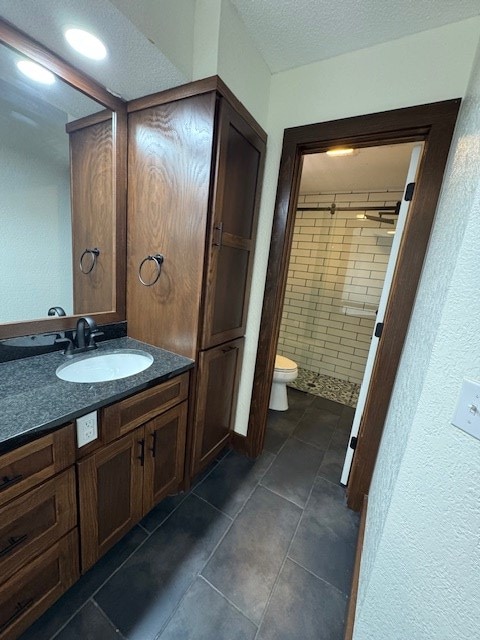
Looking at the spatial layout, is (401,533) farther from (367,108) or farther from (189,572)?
(367,108)

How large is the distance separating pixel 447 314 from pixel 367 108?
128cm

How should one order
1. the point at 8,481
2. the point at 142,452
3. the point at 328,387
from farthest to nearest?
the point at 328,387, the point at 142,452, the point at 8,481

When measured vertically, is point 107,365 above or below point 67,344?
below

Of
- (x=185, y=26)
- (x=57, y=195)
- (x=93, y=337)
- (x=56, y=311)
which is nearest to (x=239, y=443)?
(x=93, y=337)

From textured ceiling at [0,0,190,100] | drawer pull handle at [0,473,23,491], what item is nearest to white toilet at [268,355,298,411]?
drawer pull handle at [0,473,23,491]

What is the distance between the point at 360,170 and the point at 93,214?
2.22 meters

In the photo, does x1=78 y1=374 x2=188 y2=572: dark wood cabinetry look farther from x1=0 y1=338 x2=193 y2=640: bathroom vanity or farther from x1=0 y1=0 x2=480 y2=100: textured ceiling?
x1=0 y1=0 x2=480 y2=100: textured ceiling

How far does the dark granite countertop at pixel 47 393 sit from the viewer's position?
0.76m

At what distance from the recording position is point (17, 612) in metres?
0.82

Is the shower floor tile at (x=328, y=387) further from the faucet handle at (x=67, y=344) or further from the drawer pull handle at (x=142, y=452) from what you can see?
the faucet handle at (x=67, y=344)

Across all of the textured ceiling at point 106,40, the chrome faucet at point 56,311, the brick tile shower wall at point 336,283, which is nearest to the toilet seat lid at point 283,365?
the brick tile shower wall at point 336,283

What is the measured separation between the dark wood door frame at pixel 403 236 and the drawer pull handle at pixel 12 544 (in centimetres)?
131

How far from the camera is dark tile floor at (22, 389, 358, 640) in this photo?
987 mm

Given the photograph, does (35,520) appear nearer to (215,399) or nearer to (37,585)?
(37,585)
